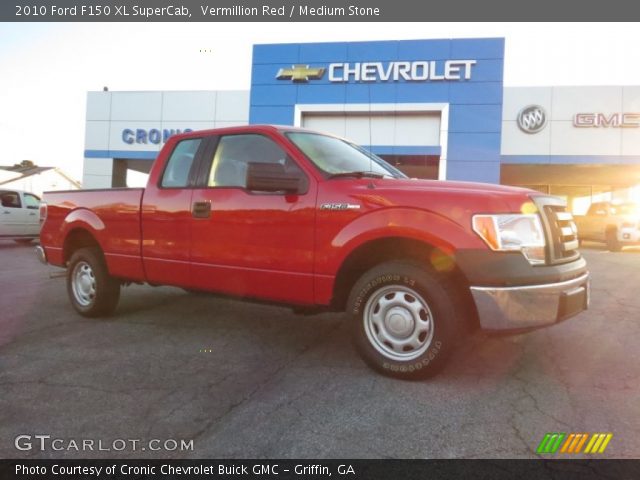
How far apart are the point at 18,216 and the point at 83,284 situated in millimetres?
11981

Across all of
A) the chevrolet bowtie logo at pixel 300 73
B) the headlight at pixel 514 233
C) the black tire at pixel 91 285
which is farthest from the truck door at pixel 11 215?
the headlight at pixel 514 233

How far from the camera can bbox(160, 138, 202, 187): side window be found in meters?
4.61

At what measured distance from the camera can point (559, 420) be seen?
9.16 ft

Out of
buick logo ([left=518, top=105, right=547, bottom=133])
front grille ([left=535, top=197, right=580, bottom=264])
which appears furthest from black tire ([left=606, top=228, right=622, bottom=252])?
front grille ([left=535, top=197, right=580, bottom=264])

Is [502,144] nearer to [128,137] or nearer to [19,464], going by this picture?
[128,137]

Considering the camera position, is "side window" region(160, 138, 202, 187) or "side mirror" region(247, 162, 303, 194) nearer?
"side mirror" region(247, 162, 303, 194)

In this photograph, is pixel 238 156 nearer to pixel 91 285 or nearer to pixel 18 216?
pixel 91 285

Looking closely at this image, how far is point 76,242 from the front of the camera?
18.3ft

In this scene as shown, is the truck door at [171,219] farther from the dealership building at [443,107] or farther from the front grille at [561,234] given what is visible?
the dealership building at [443,107]

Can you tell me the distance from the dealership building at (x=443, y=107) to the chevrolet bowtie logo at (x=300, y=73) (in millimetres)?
48

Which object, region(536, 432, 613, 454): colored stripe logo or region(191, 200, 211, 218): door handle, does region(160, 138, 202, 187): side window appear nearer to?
region(191, 200, 211, 218): door handle

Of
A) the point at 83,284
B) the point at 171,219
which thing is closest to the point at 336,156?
the point at 171,219

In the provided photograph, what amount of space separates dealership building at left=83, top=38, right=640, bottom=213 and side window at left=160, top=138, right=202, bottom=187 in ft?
60.1

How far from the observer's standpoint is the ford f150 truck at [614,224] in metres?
16.4
